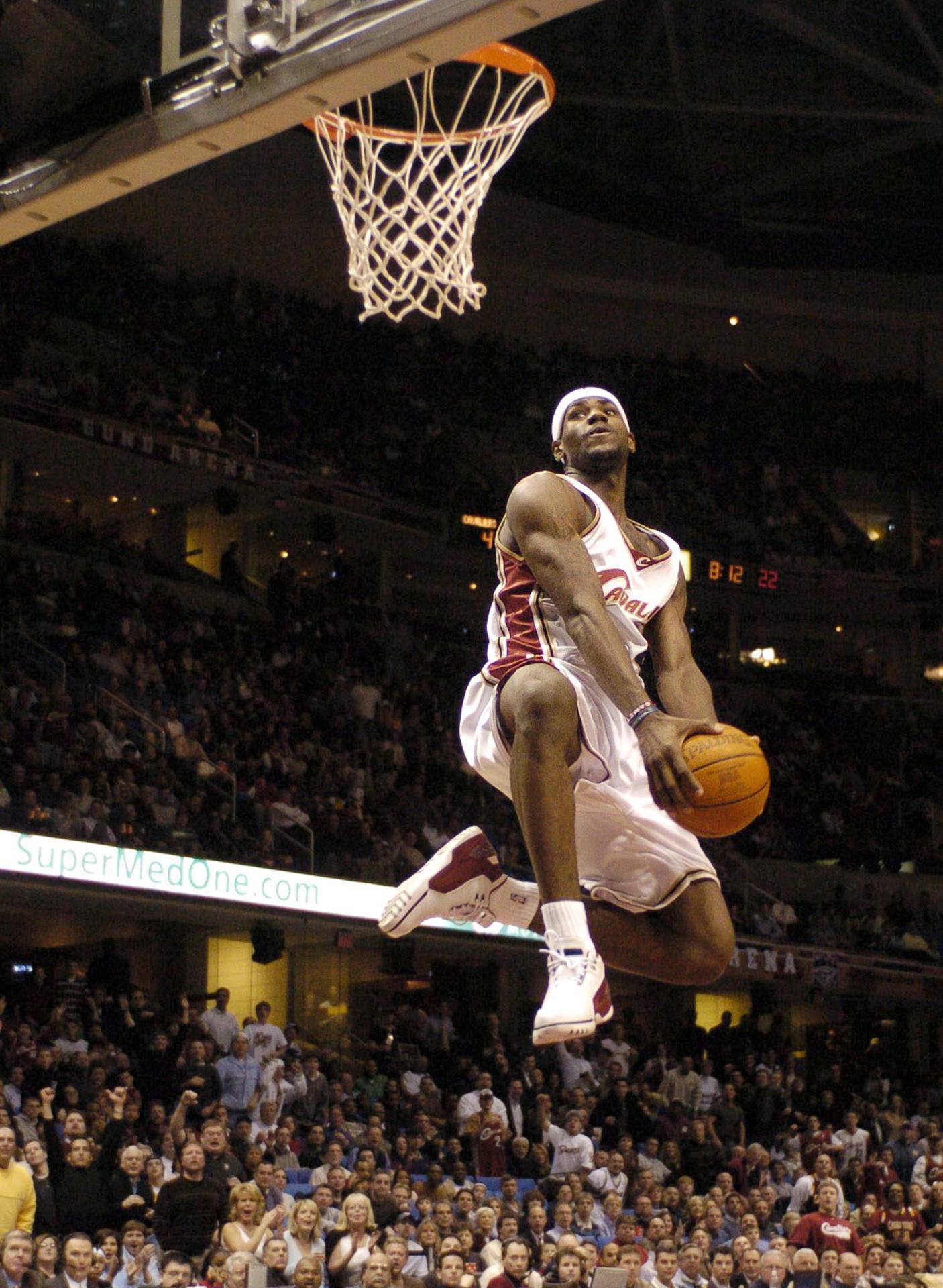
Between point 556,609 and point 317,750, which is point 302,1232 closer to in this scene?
point 556,609

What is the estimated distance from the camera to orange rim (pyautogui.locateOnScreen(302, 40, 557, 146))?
875 cm

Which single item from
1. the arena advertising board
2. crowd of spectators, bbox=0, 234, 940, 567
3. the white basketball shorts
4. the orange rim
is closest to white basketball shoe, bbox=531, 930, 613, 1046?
the white basketball shorts

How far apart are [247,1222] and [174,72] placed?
7.19 metres

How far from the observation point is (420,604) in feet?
86.6

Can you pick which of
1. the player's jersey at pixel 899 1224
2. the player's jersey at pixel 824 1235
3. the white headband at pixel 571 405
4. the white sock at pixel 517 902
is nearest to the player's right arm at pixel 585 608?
the white headband at pixel 571 405

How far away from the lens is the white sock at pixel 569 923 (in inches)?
168

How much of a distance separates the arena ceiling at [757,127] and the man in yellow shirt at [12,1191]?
1586 centimetres

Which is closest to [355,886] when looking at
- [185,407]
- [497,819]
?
[497,819]

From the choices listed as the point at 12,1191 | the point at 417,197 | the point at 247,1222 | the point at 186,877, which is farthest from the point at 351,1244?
the point at 417,197

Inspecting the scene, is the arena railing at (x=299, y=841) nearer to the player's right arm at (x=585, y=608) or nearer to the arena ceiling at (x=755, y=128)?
the arena ceiling at (x=755, y=128)

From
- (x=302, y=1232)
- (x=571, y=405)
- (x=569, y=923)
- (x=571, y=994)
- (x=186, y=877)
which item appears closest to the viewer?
(x=571, y=994)

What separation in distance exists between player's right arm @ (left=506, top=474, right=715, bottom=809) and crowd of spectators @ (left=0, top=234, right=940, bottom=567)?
17498mm

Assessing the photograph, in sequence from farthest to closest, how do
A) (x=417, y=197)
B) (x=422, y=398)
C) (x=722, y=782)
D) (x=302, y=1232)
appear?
(x=422, y=398) < (x=302, y=1232) < (x=417, y=197) < (x=722, y=782)

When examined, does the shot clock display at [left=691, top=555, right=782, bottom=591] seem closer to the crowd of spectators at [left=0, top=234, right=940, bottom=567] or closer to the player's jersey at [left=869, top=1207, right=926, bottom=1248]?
the crowd of spectators at [left=0, top=234, right=940, bottom=567]
